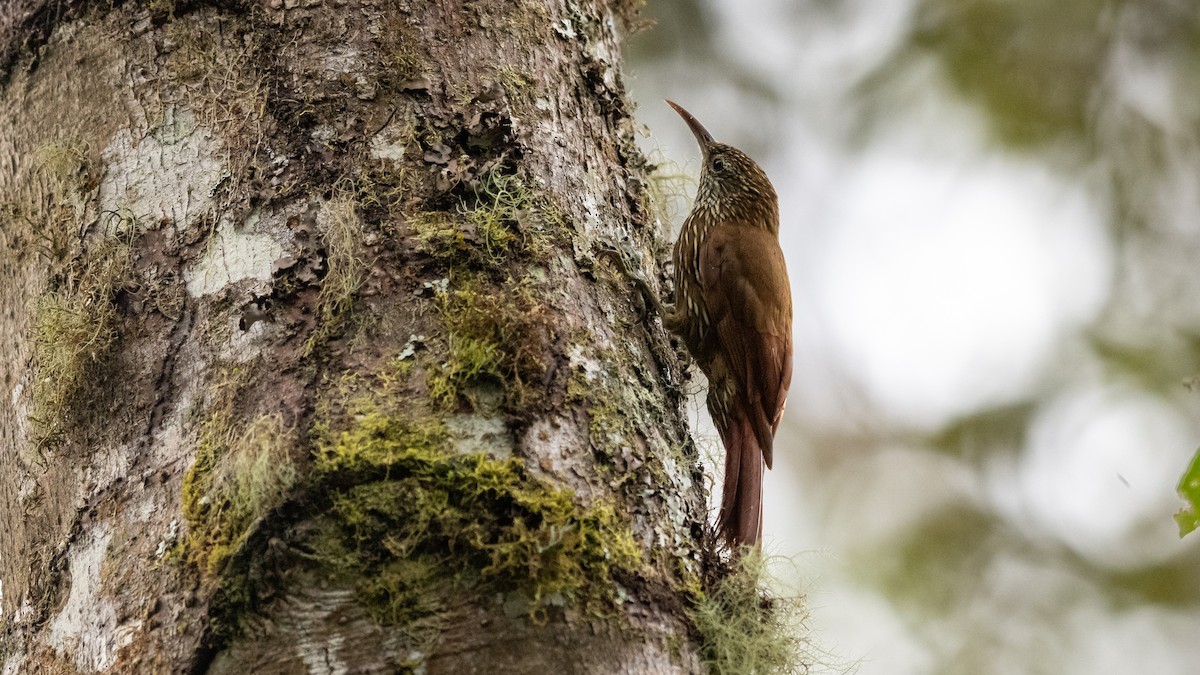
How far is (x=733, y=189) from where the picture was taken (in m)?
3.89

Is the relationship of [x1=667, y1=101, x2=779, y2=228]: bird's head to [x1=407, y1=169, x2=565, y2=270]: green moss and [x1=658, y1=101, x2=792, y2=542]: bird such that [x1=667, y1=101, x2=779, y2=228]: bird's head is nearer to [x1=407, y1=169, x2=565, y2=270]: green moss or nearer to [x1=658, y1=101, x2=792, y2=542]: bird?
[x1=658, y1=101, x2=792, y2=542]: bird

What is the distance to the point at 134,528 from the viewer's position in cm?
162

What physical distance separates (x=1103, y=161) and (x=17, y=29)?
519 centimetres

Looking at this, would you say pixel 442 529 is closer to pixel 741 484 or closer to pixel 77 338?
pixel 77 338

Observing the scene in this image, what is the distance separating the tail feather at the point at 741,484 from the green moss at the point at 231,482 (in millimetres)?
975

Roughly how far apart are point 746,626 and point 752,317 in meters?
1.62

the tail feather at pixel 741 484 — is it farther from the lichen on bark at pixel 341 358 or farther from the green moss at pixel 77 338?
the green moss at pixel 77 338

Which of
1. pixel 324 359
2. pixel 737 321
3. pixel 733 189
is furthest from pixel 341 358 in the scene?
pixel 733 189

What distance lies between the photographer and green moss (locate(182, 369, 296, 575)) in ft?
4.92

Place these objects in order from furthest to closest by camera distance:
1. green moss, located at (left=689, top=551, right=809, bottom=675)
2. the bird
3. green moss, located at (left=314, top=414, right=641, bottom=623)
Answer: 1. the bird
2. green moss, located at (left=689, top=551, right=809, bottom=675)
3. green moss, located at (left=314, top=414, right=641, bottom=623)

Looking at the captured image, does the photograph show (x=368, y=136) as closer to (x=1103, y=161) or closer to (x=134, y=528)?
(x=134, y=528)

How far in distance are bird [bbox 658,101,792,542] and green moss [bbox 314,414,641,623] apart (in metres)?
0.92

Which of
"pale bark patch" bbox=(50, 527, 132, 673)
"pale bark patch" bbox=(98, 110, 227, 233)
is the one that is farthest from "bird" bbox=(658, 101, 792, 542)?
"pale bark patch" bbox=(50, 527, 132, 673)

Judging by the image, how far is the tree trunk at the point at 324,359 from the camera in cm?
148
